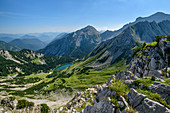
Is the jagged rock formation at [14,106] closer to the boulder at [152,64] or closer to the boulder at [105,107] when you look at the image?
the boulder at [105,107]

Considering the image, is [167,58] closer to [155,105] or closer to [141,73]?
[141,73]

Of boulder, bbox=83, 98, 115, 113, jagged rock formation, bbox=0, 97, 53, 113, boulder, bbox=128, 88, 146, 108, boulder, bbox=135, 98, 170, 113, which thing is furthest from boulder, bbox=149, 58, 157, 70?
jagged rock formation, bbox=0, 97, 53, 113

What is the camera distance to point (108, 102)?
2330 cm

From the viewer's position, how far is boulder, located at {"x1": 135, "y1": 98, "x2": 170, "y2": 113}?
17.0 m

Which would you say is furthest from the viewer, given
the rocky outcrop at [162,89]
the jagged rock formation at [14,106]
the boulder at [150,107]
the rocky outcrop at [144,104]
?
the jagged rock formation at [14,106]

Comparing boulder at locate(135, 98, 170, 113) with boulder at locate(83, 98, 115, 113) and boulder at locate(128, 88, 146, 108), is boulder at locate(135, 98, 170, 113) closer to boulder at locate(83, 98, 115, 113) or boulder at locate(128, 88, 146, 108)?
boulder at locate(128, 88, 146, 108)

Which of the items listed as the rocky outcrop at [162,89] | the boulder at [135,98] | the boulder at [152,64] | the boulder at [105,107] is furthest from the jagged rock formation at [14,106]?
the boulder at [152,64]

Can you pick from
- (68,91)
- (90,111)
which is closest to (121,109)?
(90,111)

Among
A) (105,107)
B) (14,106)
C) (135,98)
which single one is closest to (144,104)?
(135,98)

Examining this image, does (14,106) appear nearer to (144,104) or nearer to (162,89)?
(144,104)

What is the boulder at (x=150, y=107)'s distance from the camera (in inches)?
669

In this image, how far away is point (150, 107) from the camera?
18047mm

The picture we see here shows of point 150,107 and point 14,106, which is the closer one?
point 150,107

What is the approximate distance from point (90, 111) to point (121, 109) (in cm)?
1059
